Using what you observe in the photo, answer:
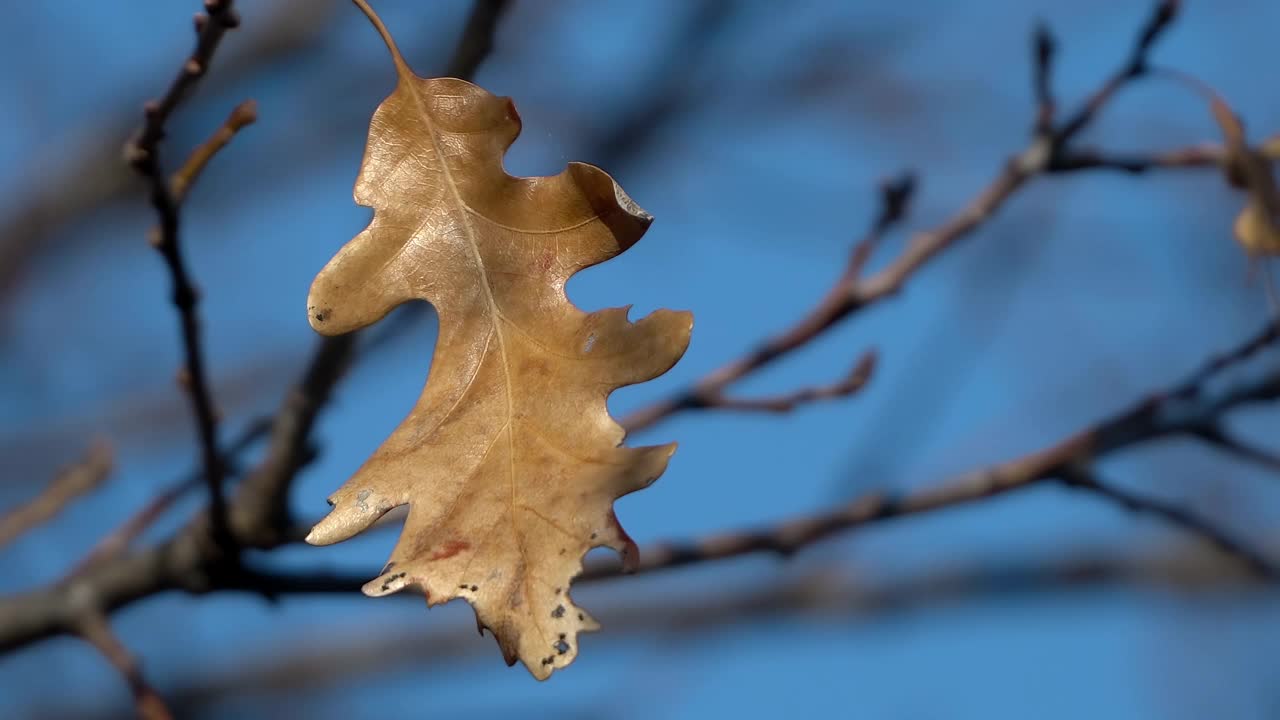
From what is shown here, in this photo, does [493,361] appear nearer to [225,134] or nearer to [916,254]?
[225,134]

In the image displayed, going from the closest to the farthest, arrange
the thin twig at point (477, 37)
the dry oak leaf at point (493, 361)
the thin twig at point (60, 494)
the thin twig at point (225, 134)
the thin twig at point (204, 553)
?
the dry oak leaf at point (493, 361)
the thin twig at point (225, 134)
the thin twig at point (477, 37)
the thin twig at point (204, 553)
the thin twig at point (60, 494)

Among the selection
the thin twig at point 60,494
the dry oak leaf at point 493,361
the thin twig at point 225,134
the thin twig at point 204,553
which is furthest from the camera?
the thin twig at point 60,494

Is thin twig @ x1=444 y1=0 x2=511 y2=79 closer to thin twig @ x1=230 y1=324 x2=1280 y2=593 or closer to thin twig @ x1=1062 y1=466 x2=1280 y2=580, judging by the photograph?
thin twig @ x1=230 y1=324 x2=1280 y2=593

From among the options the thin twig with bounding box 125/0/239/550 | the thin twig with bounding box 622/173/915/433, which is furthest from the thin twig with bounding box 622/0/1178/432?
the thin twig with bounding box 125/0/239/550

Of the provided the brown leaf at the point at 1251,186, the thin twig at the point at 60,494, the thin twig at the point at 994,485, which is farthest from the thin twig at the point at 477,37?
the thin twig at the point at 60,494

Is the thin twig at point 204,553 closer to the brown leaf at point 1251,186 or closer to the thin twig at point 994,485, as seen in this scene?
the thin twig at point 994,485

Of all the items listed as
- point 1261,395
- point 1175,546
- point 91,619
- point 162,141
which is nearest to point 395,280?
point 162,141

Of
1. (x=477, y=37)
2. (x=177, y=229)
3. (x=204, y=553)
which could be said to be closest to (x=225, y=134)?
(x=177, y=229)
